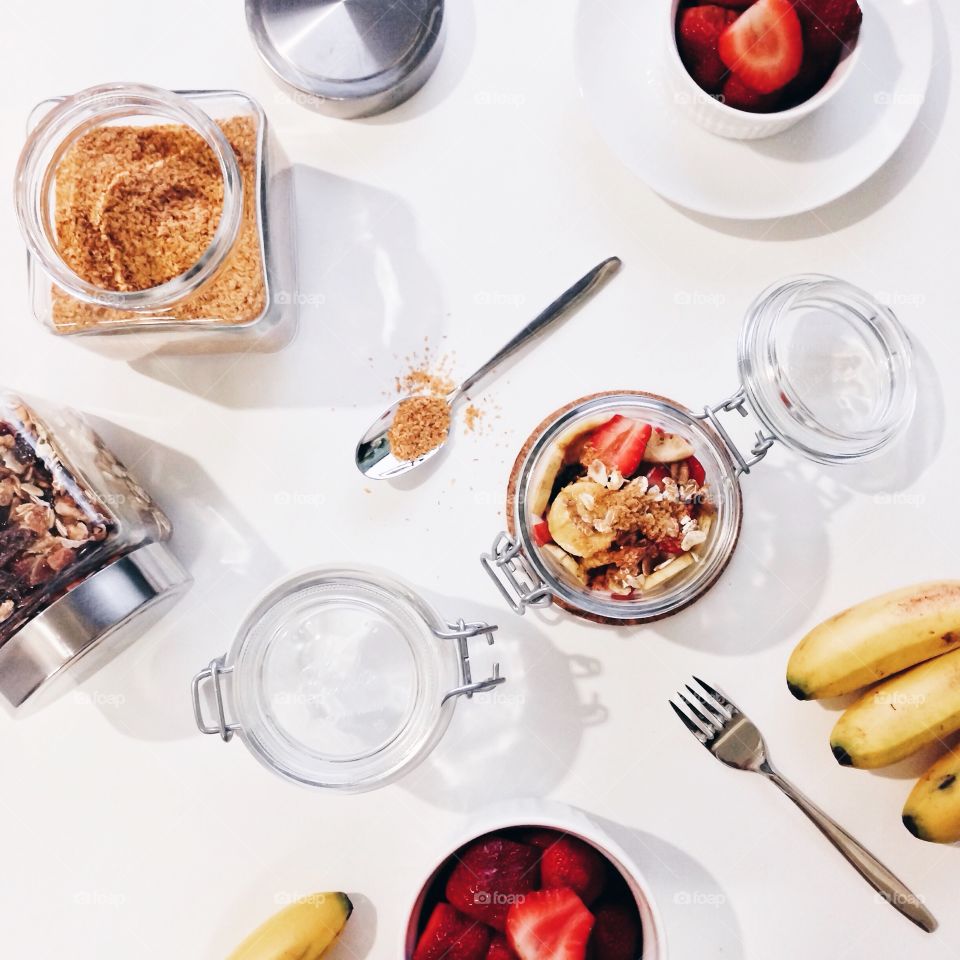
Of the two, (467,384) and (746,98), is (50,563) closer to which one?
(467,384)

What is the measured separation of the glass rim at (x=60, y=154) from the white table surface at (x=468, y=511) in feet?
0.65

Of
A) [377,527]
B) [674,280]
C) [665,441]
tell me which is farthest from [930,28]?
[377,527]

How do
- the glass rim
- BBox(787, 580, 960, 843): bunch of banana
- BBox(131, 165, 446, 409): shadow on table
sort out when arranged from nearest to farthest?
the glass rim, BBox(787, 580, 960, 843): bunch of banana, BBox(131, 165, 446, 409): shadow on table

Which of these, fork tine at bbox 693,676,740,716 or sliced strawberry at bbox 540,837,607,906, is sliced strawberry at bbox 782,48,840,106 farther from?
sliced strawberry at bbox 540,837,607,906

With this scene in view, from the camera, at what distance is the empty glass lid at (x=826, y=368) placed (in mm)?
881

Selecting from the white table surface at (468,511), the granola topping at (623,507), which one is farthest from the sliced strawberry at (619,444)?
the white table surface at (468,511)

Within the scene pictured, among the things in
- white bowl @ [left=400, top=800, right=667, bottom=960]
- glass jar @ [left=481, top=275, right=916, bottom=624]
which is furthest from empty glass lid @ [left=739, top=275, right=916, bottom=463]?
white bowl @ [left=400, top=800, right=667, bottom=960]

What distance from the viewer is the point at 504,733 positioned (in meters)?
1.00

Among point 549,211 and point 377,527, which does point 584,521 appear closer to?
point 377,527

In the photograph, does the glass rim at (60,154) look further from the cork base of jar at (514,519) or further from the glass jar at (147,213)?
the cork base of jar at (514,519)

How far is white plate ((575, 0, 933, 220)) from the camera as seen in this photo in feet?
3.06

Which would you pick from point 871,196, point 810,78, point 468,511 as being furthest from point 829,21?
point 468,511

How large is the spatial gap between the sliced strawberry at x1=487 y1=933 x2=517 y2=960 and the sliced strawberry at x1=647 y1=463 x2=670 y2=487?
48cm

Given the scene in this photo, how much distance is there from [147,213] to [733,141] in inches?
24.0
